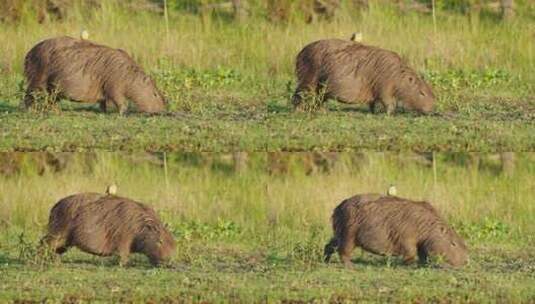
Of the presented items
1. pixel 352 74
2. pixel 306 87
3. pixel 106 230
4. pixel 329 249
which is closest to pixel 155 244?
pixel 106 230

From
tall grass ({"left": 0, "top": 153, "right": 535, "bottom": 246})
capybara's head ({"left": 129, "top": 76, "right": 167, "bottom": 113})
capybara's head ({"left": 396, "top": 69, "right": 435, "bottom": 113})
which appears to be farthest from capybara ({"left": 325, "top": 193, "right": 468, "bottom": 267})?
capybara's head ({"left": 129, "top": 76, "right": 167, "bottom": 113})

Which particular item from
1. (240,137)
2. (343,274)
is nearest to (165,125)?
(240,137)

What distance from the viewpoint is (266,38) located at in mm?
29078

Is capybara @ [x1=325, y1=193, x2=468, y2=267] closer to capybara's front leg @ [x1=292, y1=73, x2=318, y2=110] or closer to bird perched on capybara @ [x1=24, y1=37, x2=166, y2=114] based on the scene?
capybara's front leg @ [x1=292, y1=73, x2=318, y2=110]

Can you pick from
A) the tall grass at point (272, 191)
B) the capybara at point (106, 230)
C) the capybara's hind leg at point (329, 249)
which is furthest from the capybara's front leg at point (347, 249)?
the tall grass at point (272, 191)

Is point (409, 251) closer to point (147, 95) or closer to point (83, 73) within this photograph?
point (147, 95)

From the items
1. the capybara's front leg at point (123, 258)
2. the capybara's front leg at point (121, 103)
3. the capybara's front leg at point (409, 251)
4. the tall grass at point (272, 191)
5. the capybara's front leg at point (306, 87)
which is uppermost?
the capybara's front leg at point (306, 87)

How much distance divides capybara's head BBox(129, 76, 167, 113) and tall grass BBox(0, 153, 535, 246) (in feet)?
4.07

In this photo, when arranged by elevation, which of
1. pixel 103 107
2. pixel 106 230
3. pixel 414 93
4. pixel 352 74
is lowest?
pixel 106 230

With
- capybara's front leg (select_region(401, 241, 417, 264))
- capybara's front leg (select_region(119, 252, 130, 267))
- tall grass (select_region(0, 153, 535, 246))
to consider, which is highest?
capybara's front leg (select_region(401, 241, 417, 264))

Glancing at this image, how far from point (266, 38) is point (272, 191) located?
1.70 meters

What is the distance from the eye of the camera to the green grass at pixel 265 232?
2348 cm

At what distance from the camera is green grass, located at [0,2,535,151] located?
25844mm

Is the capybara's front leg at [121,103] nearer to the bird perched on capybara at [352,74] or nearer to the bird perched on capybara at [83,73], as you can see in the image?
Answer: the bird perched on capybara at [83,73]
